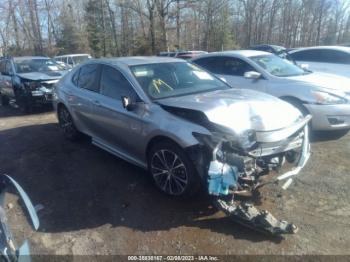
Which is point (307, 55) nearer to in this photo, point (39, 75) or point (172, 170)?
point (172, 170)

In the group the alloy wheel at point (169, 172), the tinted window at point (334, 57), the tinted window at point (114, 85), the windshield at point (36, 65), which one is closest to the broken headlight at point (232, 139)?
the alloy wheel at point (169, 172)

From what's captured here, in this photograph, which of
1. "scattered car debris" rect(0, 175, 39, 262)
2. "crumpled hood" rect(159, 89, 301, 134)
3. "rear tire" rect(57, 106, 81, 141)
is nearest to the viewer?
"scattered car debris" rect(0, 175, 39, 262)

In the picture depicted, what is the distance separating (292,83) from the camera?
19.7 feet

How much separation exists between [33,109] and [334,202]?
8981mm

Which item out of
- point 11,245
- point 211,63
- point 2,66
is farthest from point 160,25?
point 11,245

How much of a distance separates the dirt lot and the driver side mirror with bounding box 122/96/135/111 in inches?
42.5

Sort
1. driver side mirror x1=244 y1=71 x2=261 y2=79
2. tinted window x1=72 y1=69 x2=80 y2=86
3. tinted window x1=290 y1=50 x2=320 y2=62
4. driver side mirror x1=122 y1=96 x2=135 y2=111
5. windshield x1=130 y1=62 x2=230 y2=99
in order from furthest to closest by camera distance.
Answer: tinted window x1=290 y1=50 x2=320 y2=62 < driver side mirror x1=244 y1=71 x2=261 y2=79 < tinted window x1=72 y1=69 x2=80 y2=86 < windshield x1=130 y1=62 x2=230 y2=99 < driver side mirror x1=122 y1=96 x2=135 y2=111

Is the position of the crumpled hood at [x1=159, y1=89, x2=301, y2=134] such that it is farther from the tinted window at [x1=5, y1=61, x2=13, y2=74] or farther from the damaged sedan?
the tinted window at [x1=5, y1=61, x2=13, y2=74]

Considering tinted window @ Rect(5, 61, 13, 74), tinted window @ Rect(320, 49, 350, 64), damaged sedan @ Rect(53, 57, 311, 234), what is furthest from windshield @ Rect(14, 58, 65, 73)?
tinted window @ Rect(320, 49, 350, 64)

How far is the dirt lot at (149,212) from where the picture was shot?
10.3 feet

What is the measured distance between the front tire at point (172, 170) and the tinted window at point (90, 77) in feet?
5.84

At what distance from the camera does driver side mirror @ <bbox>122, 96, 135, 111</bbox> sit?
161 inches

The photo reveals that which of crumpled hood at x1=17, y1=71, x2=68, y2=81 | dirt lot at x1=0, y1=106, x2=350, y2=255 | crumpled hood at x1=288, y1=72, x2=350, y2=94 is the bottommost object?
dirt lot at x1=0, y1=106, x2=350, y2=255

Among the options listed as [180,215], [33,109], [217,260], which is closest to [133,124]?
[180,215]
